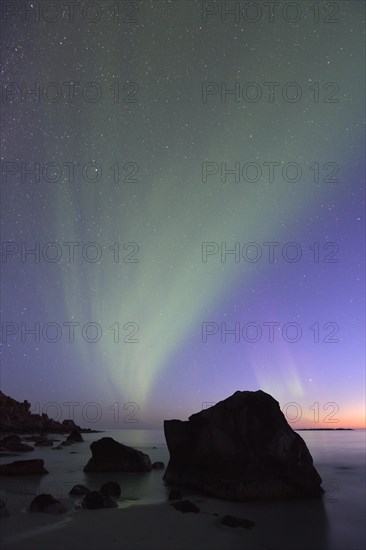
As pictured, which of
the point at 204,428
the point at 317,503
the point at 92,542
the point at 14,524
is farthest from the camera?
the point at 204,428

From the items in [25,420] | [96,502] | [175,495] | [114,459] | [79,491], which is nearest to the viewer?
[96,502]

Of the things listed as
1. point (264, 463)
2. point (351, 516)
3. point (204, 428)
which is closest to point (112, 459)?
point (204, 428)

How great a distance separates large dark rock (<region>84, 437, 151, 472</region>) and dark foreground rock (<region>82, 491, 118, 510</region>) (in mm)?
8601

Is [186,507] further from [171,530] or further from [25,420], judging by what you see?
[25,420]

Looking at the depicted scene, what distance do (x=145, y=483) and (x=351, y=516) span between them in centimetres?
772

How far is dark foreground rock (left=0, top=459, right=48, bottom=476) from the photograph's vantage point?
1934cm

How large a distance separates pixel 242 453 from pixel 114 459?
8010mm

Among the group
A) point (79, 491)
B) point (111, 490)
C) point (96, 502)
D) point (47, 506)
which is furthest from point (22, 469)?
point (47, 506)

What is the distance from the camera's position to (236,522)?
11.6m

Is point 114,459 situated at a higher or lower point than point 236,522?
lower

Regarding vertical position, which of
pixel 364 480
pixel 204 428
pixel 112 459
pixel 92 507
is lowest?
pixel 364 480

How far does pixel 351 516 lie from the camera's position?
1444 cm

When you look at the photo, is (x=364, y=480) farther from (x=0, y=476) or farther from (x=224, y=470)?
(x=0, y=476)

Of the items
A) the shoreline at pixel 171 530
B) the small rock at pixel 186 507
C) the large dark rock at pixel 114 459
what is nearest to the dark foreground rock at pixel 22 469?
the large dark rock at pixel 114 459
